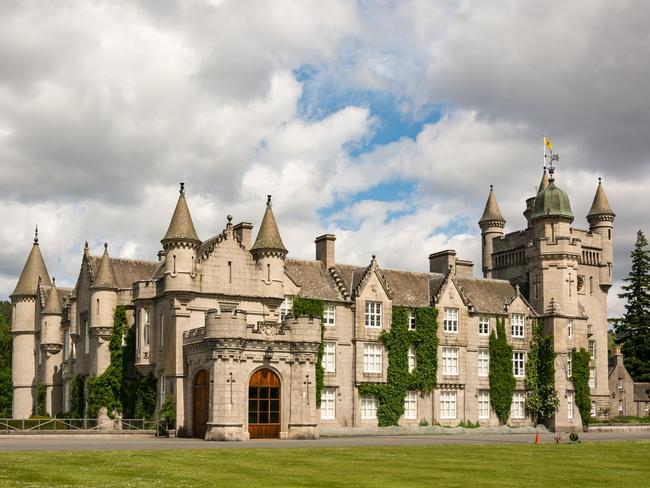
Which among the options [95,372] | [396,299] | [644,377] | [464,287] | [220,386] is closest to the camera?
[220,386]

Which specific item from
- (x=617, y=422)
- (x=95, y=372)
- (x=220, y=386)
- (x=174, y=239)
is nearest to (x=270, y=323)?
(x=220, y=386)

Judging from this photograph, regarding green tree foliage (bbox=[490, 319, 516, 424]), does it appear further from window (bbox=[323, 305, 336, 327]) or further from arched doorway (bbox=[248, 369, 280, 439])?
arched doorway (bbox=[248, 369, 280, 439])

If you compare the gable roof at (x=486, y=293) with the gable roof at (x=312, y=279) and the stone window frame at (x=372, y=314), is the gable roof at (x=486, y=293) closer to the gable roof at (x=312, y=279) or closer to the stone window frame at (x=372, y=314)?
the stone window frame at (x=372, y=314)

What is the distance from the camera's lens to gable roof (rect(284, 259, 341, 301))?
58.8 m

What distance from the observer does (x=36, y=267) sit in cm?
7025

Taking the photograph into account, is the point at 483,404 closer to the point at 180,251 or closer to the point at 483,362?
the point at 483,362

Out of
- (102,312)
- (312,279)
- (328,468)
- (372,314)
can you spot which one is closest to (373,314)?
(372,314)

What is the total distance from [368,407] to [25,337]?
2802 cm

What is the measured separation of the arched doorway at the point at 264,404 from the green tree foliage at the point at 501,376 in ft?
67.8

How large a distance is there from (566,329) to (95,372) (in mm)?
33873

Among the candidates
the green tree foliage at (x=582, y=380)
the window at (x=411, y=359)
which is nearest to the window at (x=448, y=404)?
the window at (x=411, y=359)

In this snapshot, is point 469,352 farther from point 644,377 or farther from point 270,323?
point 644,377

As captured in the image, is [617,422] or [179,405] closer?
[179,405]

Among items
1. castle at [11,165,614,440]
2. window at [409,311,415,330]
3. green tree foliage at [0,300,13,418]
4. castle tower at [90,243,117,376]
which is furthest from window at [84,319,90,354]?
window at [409,311,415,330]
